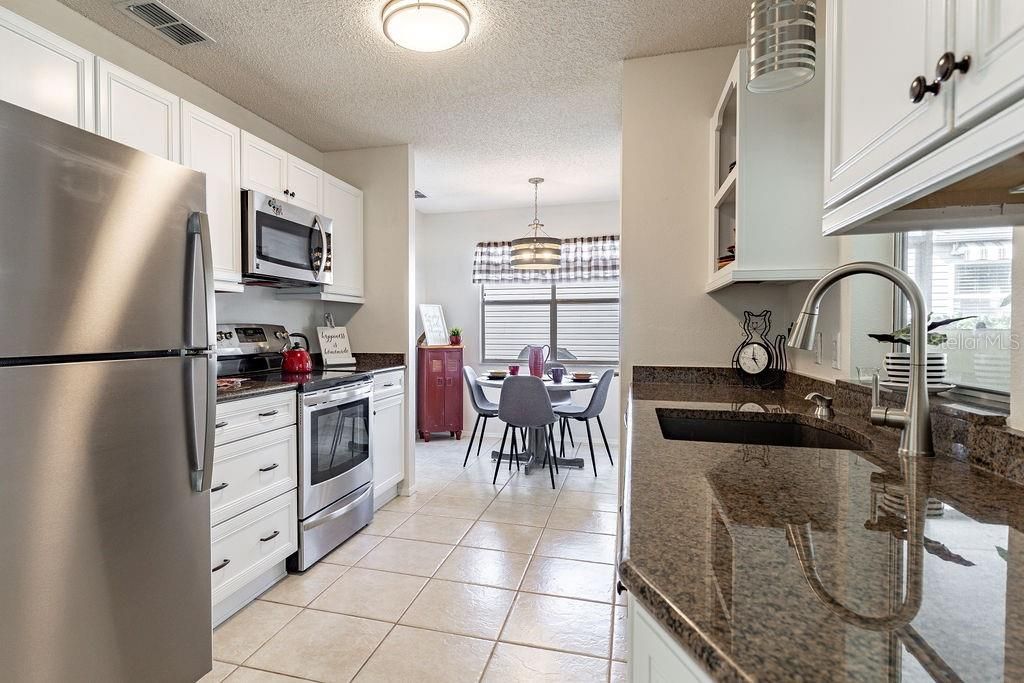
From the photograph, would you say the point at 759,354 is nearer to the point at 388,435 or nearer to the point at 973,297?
the point at 973,297

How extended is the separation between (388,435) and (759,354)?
7.71ft

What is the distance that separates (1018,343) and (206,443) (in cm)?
213

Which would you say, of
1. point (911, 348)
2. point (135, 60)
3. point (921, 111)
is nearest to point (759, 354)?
point (911, 348)

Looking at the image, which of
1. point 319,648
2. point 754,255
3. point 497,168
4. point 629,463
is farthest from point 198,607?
point 497,168

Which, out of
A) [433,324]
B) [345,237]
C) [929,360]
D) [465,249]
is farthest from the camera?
[465,249]

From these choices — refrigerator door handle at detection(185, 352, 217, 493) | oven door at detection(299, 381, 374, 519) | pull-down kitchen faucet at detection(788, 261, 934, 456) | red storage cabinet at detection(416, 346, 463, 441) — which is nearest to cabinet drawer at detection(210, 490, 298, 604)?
A: oven door at detection(299, 381, 374, 519)

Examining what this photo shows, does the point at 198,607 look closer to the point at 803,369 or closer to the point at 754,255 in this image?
the point at 754,255

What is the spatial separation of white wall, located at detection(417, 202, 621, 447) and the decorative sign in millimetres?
2328

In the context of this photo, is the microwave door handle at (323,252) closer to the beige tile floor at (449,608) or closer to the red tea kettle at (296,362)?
the red tea kettle at (296,362)

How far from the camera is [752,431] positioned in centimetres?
173

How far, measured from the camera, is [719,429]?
1.79 meters

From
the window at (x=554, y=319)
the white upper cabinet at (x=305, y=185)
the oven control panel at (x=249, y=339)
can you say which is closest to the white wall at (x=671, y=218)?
the white upper cabinet at (x=305, y=185)

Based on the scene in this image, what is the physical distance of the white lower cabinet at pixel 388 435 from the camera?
337 centimetres

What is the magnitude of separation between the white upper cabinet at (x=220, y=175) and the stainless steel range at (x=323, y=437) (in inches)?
19.3
